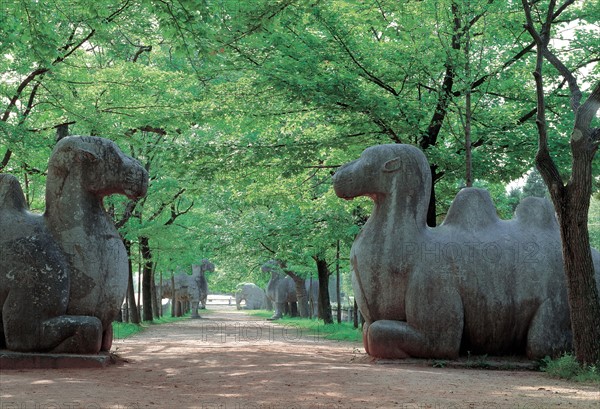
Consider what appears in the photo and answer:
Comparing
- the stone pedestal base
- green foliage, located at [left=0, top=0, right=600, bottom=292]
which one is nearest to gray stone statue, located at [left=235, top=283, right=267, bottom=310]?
green foliage, located at [left=0, top=0, right=600, bottom=292]

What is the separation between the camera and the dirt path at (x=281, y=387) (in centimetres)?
621

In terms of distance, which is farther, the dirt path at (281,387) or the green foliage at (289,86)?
the green foliage at (289,86)

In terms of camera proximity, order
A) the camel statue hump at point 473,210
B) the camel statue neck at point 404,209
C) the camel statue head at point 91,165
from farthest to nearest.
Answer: the camel statue hump at point 473,210 < the camel statue neck at point 404,209 < the camel statue head at point 91,165

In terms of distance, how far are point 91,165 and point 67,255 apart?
1392 millimetres

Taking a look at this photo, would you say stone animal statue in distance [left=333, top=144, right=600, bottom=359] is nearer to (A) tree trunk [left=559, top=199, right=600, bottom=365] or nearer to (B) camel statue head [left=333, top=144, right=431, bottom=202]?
(B) camel statue head [left=333, top=144, right=431, bottom=202]

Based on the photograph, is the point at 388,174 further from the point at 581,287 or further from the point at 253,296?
the point at 253,296

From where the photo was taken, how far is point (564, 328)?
390 inches

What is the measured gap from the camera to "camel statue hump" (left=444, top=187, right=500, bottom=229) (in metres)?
10.7

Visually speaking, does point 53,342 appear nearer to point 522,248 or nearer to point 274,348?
point 274,348

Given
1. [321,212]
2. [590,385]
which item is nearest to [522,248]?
[590,385]

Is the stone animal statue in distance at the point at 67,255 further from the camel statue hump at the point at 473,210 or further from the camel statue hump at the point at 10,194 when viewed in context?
the camel statue hump at the point at 473,210

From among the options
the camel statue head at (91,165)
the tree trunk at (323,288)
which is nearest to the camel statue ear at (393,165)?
the camel statue head at (91,165)

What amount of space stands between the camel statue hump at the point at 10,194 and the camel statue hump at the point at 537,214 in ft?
25.5

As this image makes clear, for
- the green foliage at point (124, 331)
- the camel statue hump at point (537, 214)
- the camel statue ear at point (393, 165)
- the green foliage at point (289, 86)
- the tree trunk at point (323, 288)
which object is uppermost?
the green foliage at point (289, 86)
